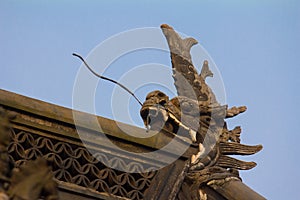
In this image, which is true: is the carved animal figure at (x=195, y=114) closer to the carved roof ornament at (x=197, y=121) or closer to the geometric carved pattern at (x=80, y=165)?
the carved roof ornament at (x=197, y=121)

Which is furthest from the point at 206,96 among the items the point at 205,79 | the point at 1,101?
the point at 1,101

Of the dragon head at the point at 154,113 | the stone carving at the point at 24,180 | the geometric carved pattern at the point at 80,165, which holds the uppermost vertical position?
the dragon head at the point at 154,113

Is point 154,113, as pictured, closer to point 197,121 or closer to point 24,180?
point 197,121

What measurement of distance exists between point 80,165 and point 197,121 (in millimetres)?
1649

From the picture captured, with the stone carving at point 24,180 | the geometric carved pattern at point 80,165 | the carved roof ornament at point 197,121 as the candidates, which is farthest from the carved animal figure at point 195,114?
the stone carving at point 24,180

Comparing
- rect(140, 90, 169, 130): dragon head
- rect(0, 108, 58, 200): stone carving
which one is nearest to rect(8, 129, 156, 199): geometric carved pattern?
rect(140, 90, 169, 130): dragon head

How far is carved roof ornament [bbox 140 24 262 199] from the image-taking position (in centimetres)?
1711

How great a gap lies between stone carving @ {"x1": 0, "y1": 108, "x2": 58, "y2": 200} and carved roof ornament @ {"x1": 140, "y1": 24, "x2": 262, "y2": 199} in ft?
14.5

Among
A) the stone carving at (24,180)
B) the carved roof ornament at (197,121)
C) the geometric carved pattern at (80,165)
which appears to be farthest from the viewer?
the carved roof ornament at (197,121)

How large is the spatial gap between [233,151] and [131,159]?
1288 mm

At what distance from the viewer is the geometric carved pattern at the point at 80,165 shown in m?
15.9

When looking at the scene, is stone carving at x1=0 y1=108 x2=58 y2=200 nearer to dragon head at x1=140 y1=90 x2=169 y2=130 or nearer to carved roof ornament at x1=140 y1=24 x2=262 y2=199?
carved roof ornament at x1=140 y1=24 x2=262 y2=199

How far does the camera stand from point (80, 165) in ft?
53.4

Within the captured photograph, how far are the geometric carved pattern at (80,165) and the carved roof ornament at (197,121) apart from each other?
502mm
